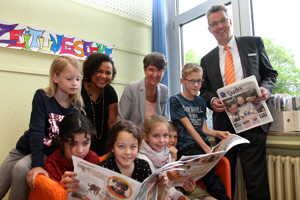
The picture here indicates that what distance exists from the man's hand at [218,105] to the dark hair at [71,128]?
3.51ft

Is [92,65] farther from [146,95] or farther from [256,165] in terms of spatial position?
[256,165]

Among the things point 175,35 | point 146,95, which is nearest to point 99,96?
point 146,95

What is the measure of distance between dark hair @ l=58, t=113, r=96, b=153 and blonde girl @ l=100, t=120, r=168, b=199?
7.2 inches

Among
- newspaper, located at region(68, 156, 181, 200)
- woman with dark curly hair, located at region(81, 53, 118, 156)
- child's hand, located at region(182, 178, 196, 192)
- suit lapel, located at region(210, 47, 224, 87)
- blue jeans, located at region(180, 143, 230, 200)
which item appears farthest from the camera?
suit lapel, located at region(210, 47, 224, 87)

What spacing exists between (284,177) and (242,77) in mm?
897

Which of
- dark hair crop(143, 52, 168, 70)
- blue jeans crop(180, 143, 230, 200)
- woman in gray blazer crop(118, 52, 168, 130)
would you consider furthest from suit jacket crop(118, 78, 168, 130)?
→ blue jeans crop(180, 143, 230, 200)

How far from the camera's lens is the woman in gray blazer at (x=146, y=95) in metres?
1.90

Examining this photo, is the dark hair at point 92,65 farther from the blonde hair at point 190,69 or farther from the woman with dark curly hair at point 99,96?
the blonde hair at point 190,69

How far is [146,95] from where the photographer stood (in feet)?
6.65

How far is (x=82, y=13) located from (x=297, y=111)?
242 centimetres

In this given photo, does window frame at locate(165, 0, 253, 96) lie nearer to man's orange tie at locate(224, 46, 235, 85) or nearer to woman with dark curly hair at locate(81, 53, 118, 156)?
man's orange tie at locate(224, 46, 235, 85)

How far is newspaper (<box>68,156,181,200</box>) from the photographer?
3.35 feet

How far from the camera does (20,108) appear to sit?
2.16 metres

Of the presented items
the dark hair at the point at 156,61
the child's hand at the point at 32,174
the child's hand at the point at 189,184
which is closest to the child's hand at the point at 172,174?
the child's hand at the point at 189,184
